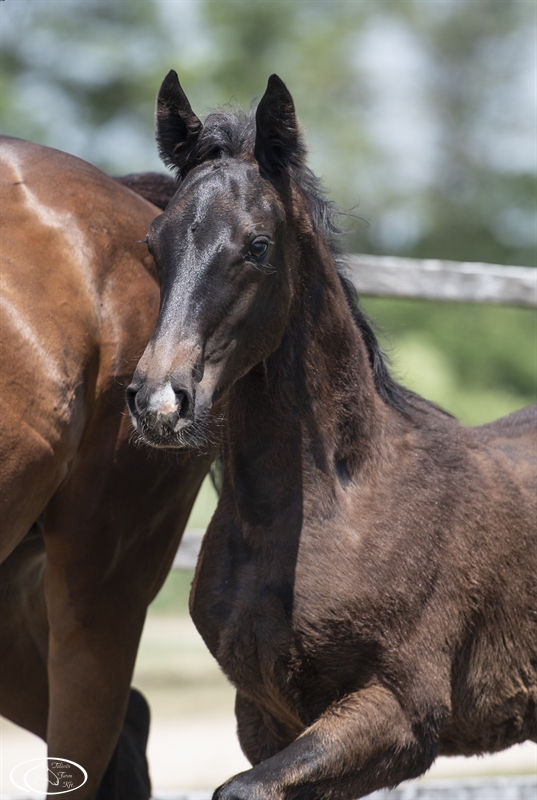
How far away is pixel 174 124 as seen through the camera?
265cm

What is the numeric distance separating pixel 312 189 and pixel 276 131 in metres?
0.25

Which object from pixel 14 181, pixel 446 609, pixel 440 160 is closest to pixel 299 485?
pixel 446 609

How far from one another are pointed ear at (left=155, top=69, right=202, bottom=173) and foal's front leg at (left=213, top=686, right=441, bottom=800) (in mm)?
1421

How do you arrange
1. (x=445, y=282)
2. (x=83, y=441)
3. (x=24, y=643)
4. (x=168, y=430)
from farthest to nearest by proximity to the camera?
(x=445, y=282) → (x=24, y=643) → (x=83, y=441) → (x=168, y=430)

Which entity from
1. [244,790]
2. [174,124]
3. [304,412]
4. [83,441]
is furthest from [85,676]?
[174,124]

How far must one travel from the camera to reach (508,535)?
9.08ft

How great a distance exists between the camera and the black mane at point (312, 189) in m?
2.53

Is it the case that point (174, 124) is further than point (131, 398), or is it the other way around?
point (174, 124)

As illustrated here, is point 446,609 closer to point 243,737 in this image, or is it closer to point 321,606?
point 321,606

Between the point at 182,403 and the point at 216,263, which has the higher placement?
the point at 216,263

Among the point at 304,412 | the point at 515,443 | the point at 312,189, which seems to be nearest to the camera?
the point at 304,412

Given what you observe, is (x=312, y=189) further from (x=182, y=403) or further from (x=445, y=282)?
(x=445, y=282)

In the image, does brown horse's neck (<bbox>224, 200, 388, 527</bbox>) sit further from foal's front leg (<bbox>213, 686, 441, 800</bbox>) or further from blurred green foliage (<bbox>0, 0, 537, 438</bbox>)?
blurred green foliage (<bbox>0, 0, 537, 438</bbox>)

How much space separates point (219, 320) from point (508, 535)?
1.03 m
